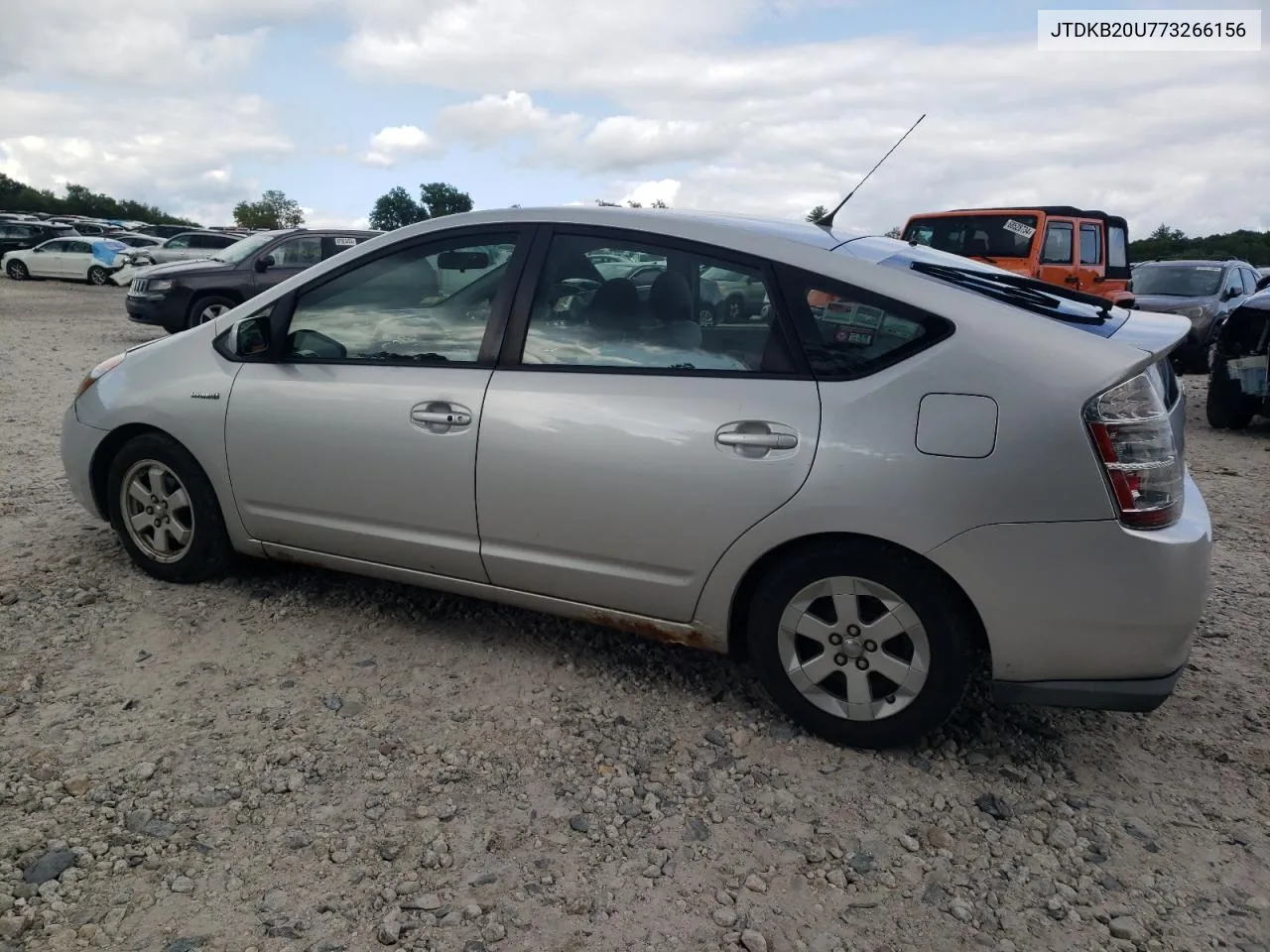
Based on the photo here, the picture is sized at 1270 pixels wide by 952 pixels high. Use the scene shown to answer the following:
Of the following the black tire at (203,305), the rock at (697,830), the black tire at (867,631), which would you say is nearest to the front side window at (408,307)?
the black tire at (867,631)

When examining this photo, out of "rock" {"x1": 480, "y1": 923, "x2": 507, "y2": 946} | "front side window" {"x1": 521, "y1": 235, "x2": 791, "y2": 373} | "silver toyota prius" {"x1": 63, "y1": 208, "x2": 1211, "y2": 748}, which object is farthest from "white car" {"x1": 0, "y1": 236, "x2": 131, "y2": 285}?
"rock" {"x1": 480, "y1": 923, "x2": 507, "y2": 946}

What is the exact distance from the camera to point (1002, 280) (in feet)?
10.5

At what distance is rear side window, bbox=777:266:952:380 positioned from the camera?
2.76 metres

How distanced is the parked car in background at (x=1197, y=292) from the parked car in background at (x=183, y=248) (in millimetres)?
21209

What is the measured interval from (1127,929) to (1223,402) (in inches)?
296

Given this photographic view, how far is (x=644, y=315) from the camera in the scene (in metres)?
3.17

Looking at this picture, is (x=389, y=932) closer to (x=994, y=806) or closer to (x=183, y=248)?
(x=994, y=806)

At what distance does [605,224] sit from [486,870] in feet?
6.78

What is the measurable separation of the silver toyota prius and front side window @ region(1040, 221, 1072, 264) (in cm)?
1027

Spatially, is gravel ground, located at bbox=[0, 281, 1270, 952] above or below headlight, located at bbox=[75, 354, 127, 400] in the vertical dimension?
below

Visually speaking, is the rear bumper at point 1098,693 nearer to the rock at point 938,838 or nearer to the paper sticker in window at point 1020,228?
the rock at point 938,838

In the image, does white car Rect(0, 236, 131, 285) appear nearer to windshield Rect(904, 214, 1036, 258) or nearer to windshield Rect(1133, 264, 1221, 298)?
windshield Rect(904, 214, 1036, 258)

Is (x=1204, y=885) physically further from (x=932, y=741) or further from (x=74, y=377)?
(x=74, y=377)

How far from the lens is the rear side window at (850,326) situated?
2.76 m
